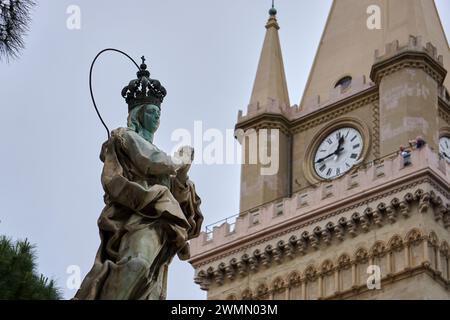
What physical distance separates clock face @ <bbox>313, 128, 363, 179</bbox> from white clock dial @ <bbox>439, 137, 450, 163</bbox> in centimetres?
310

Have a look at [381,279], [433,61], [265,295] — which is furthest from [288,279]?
[433,61]

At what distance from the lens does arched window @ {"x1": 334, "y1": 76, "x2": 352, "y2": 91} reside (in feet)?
198

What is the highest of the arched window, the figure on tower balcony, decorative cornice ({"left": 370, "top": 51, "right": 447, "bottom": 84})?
the arched window

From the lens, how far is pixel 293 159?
60812 mm

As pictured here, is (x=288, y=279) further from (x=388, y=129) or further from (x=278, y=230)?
(x=388, y=129)

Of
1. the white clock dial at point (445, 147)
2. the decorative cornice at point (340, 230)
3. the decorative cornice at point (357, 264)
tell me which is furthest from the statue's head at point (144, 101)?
the white clock dial at point (445, 147)

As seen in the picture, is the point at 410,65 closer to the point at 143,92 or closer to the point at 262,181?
the point at 262,181

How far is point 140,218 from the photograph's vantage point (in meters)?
9.90

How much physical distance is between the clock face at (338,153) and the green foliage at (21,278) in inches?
1742

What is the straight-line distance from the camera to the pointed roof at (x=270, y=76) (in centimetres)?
6191

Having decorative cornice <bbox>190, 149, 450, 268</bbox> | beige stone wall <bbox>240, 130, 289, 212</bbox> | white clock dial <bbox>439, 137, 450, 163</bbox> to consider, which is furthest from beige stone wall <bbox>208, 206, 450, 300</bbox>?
white clock dial <bbox>439, 137, 450, 163</bbox>

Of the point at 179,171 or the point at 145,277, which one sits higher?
the point at 179,171

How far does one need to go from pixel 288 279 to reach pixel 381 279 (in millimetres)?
4811

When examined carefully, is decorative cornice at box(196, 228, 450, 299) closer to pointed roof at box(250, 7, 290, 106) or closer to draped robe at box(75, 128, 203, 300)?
pointed roof at box(250, 7, 290, 106)
